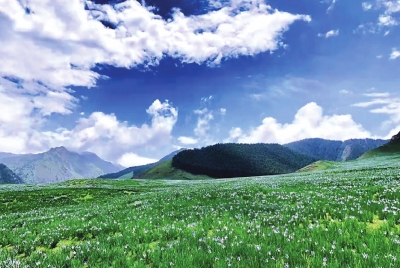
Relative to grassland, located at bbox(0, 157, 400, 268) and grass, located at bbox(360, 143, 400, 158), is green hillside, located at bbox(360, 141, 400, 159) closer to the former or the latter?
grass, located at bbox(360, 143, 400, 158)

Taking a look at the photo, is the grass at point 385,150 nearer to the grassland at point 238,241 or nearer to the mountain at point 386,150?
the mountain at point 386,150

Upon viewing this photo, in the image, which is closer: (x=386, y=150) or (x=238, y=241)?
(x=238, y=241)

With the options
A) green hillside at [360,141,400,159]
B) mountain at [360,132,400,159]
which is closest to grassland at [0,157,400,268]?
mountain at [360,132,400,159]

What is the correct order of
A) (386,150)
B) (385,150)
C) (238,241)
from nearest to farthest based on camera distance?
(238,241) < (386,150) < (385,150)

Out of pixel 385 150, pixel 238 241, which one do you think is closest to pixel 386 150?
pixel 385 150

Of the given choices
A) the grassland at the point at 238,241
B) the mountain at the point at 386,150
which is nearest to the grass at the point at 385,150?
the mountain at the point at 386,150

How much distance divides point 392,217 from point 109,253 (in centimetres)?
909

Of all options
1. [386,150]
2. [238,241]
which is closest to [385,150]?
[386,150]

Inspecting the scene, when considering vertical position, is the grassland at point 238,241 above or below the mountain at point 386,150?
below

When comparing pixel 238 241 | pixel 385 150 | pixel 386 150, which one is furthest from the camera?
pixel 385 150

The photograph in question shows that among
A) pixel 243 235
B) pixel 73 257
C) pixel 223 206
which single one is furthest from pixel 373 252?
pixel 223 206

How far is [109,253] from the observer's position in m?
7.10

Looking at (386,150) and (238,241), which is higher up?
(386,150)

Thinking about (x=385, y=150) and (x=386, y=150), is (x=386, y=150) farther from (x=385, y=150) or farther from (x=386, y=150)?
(x=385, y=150)
